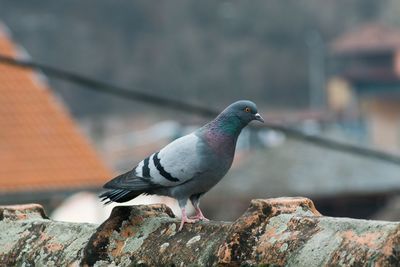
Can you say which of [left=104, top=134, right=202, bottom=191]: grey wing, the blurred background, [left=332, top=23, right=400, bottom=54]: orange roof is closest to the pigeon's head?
[left=104, top=134, right=202, bottom=191]: grey wing

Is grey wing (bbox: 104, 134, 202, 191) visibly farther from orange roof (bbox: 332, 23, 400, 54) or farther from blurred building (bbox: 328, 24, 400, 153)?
orange roof (bbox: 332, 23, 400, 54)

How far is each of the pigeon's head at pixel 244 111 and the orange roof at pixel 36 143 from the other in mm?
12189

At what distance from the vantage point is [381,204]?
3036cm

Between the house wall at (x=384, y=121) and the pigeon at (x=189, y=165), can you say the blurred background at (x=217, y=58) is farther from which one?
the pigeon at (x=189, y=165)

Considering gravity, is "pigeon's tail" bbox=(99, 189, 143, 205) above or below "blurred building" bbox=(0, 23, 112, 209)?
above

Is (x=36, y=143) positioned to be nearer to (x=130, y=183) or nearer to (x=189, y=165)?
(x=189, y=165)

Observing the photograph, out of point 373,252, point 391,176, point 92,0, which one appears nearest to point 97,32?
point 92,0

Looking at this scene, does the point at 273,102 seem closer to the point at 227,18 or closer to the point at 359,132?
the point at 227,18

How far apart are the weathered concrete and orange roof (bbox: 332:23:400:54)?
59445 mm

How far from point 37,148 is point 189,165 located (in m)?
14.3

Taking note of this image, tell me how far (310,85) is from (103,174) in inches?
2717

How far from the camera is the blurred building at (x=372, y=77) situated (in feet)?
183

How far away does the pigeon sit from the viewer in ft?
18.0

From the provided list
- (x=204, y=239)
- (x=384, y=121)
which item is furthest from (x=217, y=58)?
(x=204, y=239)
